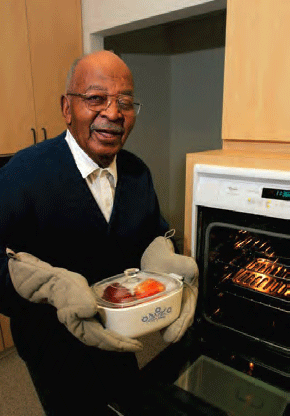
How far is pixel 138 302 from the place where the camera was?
0.75 m

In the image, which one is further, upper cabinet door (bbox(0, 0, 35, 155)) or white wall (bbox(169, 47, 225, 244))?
white wall (bbox(169, 47, 225, 244))

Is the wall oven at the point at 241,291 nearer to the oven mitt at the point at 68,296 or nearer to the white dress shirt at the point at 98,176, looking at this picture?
the white dress shirt at the point at 98,176

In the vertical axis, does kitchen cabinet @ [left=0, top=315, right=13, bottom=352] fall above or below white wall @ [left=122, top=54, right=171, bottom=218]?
below

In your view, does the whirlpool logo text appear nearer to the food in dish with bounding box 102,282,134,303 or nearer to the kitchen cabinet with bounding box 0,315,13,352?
the food in dish with bounding box 102,282,134,303

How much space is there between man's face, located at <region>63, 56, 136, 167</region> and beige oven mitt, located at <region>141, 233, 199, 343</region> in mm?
340

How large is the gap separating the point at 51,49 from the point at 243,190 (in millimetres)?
1474

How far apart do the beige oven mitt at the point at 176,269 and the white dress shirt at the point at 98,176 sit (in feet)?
0.62

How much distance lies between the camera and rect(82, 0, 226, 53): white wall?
60.1 inches

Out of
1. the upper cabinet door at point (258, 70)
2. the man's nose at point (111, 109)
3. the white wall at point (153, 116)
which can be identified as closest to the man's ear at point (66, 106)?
the man's nose at point (111, 109)

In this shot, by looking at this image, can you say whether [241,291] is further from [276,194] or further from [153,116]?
[153,116]

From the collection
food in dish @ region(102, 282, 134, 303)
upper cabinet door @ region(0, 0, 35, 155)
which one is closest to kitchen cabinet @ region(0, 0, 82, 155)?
upper cabinet door @ region(0, 0, 35, 155)

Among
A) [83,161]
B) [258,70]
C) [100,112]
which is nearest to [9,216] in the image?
[83,161]

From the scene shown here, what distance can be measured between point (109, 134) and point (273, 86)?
632 mm

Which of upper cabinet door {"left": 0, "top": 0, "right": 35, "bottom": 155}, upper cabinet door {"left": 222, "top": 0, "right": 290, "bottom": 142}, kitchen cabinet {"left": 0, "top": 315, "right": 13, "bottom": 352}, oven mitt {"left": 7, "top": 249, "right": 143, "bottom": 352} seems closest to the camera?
oven mitt {"left": 7, "top": 249, "right": 143, "bottom": 352}
